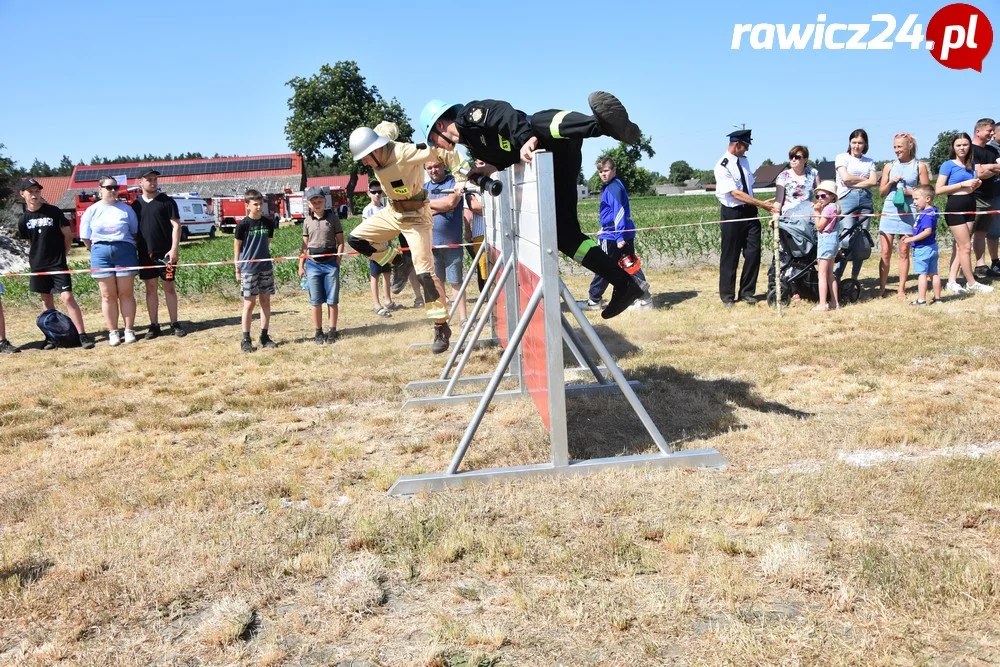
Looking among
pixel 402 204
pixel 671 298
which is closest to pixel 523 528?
pixel 402 204

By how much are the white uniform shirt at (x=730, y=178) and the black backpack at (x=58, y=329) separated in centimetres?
793

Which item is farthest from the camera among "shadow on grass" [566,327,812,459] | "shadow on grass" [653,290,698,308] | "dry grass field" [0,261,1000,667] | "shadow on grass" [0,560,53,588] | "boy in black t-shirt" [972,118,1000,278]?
"shadow on grass" [653,290,698,308]

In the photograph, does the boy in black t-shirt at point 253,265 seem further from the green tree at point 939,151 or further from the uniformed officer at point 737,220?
the green tree at point 939,151

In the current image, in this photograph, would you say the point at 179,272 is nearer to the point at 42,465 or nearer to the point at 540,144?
the point at 42,465

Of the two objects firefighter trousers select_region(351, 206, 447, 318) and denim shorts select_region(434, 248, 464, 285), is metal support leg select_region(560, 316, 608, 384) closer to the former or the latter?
firefighter trousers select_region(351, 206, 447, 318)

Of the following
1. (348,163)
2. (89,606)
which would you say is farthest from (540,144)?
(348,163)

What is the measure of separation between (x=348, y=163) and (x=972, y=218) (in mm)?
67781

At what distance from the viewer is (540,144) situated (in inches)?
169

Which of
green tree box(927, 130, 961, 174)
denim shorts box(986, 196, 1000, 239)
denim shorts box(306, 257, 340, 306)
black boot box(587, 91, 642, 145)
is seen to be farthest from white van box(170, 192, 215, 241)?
green tree box(927, 130, 961, 174)

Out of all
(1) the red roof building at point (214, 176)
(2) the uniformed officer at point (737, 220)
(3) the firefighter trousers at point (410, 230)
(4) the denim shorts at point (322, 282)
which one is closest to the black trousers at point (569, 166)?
(3) the firefighter trousers at point (410, 230)

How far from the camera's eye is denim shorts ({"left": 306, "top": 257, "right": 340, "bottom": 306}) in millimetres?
8891

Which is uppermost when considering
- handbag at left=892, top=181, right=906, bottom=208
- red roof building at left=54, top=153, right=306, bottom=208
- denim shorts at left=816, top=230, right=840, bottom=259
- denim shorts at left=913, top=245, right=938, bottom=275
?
red roof building at left=54, top=153, right=306, bottom=208

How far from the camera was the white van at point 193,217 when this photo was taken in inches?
1531

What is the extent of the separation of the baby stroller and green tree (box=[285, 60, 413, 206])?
222 ft
